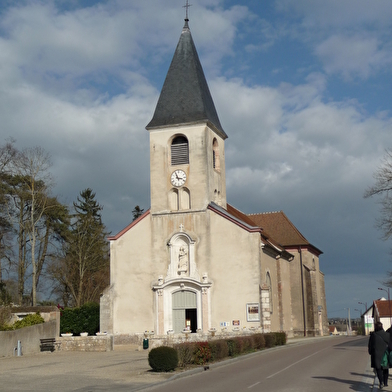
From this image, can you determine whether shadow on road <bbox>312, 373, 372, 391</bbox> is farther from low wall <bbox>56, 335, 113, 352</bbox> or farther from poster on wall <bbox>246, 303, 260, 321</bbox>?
low wall <bbox>56, 335, 113, 352</bbox>

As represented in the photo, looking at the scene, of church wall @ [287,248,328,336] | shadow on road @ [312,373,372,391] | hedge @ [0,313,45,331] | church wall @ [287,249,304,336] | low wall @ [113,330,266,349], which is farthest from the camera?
church wall @ [287,248,328,336]

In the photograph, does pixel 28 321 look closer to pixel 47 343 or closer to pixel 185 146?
pixel 47 343

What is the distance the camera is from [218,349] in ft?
68.1

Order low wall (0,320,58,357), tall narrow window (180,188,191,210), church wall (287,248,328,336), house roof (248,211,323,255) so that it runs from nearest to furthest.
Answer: low wall (0,320,58,357) → tall narrow window (180,188,191,210) → church wall (287,248,328,336) → house roof (248,211,323,255)

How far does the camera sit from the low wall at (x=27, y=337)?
28219mm

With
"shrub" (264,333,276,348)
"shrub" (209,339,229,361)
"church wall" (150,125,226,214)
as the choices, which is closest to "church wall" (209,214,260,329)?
"church wall" (150,125,226,214)

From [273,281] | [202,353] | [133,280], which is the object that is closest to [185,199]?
[133,280]

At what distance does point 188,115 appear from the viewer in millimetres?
35406

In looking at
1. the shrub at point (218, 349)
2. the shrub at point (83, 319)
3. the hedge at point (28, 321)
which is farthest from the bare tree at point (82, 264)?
the shrub at point (218, 349)

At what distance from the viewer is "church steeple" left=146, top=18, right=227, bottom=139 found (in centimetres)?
3550

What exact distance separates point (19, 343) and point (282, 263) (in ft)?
67.5

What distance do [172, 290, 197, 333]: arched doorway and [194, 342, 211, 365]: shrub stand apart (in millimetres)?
13734

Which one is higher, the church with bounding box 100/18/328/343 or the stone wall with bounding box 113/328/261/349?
the church with bounding box 100/18/328/343

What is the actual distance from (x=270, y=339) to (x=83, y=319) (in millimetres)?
15114
